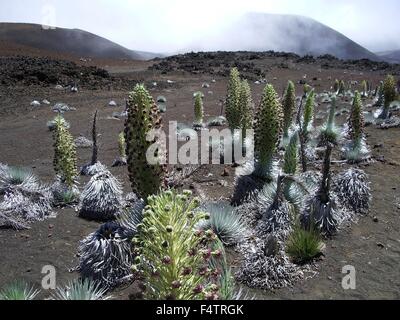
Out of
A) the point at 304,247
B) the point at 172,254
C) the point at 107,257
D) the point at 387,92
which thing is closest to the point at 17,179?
the point at 107,257

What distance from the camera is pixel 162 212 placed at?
7.19 feet

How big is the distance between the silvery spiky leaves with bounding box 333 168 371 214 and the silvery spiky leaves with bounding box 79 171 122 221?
8.37 ft

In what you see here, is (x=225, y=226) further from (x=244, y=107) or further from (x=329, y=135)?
(x=329, y=135)

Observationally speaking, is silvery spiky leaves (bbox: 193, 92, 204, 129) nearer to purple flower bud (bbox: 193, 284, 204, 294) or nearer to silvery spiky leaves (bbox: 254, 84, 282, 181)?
silvery spiky leaves (bbox: 254, 84, 282, 181)

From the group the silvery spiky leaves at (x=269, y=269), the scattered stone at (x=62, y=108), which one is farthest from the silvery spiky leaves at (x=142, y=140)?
the scattered stone at (x=62, y=108)

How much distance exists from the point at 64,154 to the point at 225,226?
203 cm

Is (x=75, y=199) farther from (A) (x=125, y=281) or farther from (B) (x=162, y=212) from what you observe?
(B) (x=162, y=212)

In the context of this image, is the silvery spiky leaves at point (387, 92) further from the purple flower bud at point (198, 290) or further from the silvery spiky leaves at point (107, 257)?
the purple flower bud at point (198, 290)

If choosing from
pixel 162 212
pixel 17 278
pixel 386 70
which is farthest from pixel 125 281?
pixel 386 70

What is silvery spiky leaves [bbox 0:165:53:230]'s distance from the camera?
179 inches

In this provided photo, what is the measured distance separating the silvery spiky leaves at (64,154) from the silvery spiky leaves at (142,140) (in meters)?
1.67

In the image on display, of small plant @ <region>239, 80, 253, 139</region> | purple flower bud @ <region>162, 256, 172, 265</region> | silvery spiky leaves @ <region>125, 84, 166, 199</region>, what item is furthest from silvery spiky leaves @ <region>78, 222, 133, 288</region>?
small plant @ <region>239, 80, 253, 139</region>

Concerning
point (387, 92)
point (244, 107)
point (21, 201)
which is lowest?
point (21, 201)

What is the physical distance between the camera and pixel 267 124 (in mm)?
4820
